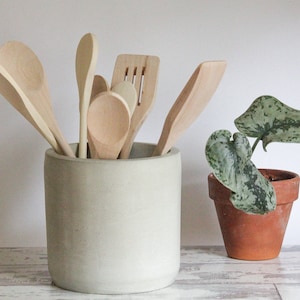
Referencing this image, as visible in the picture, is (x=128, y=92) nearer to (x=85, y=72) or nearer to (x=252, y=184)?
(x=85, y=72)

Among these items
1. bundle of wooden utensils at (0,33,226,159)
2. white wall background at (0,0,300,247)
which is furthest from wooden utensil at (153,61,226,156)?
white wall background at (0,0,300,247)

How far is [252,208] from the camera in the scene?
3.00ft

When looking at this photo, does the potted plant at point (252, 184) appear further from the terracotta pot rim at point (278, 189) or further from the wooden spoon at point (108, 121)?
the wooden spoon at point (108, 121)

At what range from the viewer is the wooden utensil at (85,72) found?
2.74ft

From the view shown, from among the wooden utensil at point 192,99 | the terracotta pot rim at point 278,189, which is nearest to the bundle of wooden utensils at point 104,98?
the wooden utensil at point 192,99

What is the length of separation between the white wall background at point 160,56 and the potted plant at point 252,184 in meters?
0.10

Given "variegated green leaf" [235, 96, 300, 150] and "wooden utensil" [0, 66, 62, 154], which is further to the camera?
"variegated green leaf" [235, 96, 300, 150]

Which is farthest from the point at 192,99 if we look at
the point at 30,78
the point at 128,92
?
the point at 30,78

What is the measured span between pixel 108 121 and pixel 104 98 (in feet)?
0.10

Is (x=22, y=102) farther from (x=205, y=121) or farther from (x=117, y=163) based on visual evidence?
(x=205, y=121)

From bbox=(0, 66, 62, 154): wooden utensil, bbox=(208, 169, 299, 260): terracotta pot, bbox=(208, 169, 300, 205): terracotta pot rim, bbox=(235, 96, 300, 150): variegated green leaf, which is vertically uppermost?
bbox=(0, 66, 62, 154): wooden utensil

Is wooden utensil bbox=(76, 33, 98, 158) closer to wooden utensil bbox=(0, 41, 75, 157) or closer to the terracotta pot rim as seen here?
wooden utensil bbox=(0, 41, 75, 157)

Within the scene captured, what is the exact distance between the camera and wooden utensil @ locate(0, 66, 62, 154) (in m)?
0.79

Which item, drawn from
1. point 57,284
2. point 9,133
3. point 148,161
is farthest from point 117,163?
point 9,133
